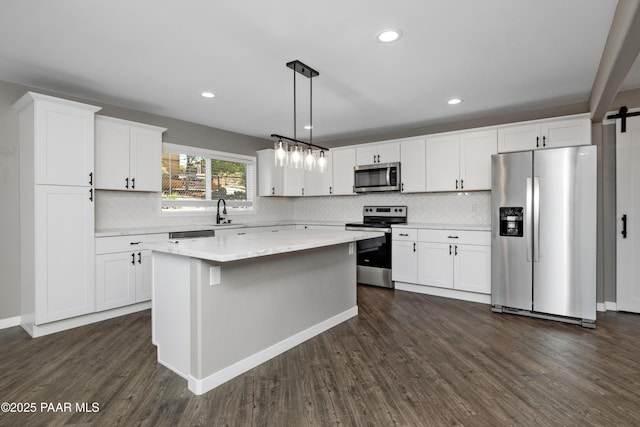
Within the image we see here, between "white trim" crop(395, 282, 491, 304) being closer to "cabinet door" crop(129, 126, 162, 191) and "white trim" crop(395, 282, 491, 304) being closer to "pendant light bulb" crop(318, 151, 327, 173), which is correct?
"pendant light bulb" crop(318, 151, 327, 173)

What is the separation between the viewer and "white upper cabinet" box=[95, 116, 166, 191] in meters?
3.73

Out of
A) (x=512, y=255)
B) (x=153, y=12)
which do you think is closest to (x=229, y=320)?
(x=153, y=12)

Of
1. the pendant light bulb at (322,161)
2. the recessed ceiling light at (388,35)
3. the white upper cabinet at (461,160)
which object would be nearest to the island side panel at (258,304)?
the pendant light bulb at (322,161)

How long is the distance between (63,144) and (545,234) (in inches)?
196

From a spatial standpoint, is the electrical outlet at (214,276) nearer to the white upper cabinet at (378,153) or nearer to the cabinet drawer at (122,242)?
the cabinet drawer at (122,242)

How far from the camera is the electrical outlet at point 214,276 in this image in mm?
2264

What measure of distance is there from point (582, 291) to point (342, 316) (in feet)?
8.06

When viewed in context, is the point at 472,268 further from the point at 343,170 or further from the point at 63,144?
the point at 63,144

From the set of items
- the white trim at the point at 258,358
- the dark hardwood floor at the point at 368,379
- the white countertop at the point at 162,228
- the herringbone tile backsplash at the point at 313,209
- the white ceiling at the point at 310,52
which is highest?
the white ceiling at the point at 310,52

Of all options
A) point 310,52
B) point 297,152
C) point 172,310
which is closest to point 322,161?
point 297,152

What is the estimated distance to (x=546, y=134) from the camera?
3.96 m

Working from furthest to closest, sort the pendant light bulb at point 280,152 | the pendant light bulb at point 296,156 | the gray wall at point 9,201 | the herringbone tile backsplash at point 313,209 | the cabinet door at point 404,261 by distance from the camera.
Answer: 1. the cabinet door at point 404,261
2. the herringbone tile backsplash at point 313,209
3. the gray wall at point 9,201
4. the pendant light bulb at point 296,156
5. the pendant light bulb at point 280,152

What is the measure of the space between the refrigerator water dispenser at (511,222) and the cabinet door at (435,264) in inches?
29.1

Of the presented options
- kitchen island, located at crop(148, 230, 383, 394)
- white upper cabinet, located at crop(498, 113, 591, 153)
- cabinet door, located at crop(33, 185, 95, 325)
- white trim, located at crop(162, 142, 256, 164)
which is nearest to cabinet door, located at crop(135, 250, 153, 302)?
cabinet door, located at crop(33, 185, 95, 325)
